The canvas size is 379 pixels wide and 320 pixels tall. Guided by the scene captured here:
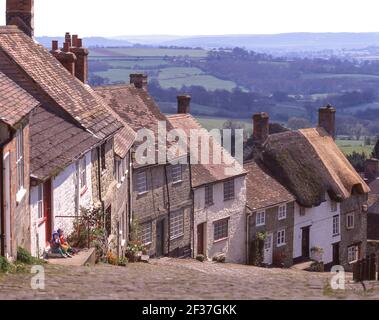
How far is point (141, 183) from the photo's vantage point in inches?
1203

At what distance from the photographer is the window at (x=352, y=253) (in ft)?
146

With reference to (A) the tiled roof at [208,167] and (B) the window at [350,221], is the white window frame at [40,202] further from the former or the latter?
(B) the window at [350,221]

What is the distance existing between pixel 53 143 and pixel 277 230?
22584mm

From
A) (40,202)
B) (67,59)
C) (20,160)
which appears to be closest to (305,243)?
(67,59)

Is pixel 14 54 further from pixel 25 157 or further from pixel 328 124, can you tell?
pixel 328 124

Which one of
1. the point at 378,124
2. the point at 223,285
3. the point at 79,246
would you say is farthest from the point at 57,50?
the point at 378,124

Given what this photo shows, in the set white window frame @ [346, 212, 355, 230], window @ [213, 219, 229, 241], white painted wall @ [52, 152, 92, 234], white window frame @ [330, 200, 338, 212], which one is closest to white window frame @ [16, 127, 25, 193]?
white painted wall @ [52, 152, 92, 234]

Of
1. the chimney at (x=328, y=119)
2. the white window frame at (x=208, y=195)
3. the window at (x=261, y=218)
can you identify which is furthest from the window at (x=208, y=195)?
the chimney at (x=328, y=119)

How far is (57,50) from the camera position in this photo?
86.0ft

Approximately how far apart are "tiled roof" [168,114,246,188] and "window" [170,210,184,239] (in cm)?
154

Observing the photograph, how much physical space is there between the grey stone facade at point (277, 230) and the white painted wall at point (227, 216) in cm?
56

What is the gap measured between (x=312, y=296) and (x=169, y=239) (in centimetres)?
2049

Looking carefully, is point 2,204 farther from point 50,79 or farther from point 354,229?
point 354,229

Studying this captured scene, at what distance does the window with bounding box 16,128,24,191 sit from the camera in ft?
47.9
